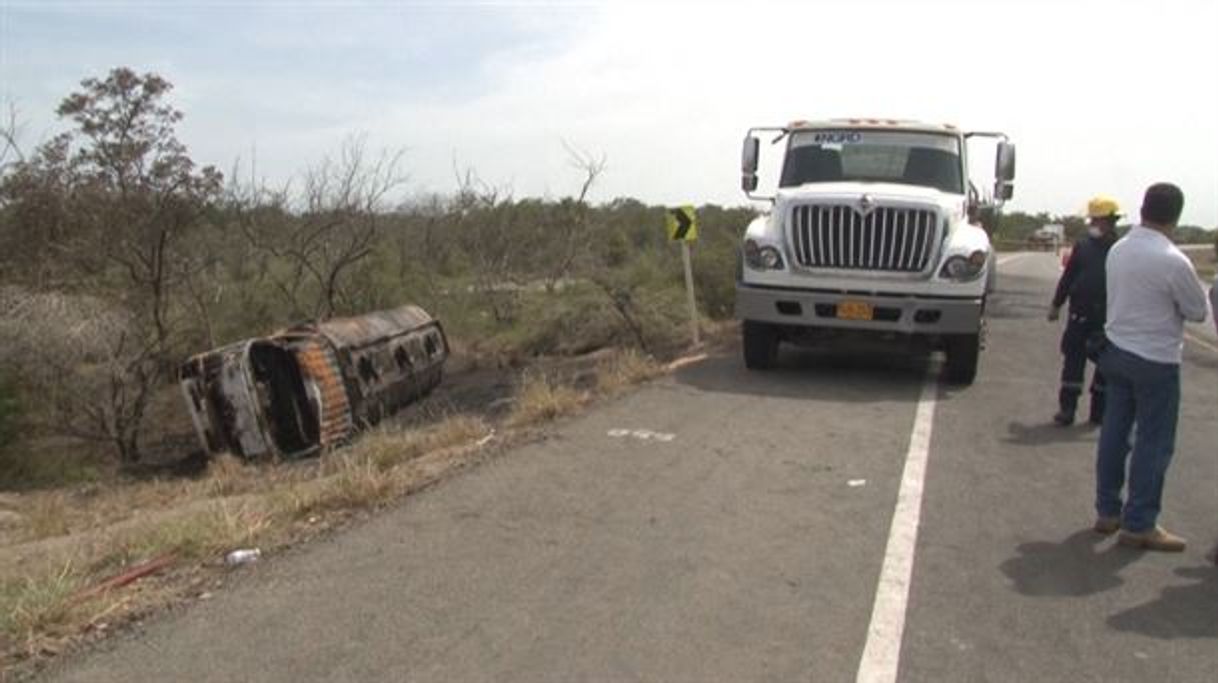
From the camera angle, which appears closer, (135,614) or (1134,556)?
(135,614)

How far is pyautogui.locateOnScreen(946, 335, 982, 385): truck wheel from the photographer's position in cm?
1134

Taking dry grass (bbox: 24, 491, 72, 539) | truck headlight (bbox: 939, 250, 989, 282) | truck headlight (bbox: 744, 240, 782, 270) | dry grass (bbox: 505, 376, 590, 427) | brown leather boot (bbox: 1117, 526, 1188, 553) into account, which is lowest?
dry grass (bbox: 24, 491, 72, 539)

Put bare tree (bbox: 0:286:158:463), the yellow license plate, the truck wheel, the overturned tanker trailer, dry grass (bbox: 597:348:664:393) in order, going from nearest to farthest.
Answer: dry grass (bbox: 597:348:664:393) → the yellow license plate → the truck wheel → the overturned tanker trailer → bare tree (bbox: 0:286:158:463)

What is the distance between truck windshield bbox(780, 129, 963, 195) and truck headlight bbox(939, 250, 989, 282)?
1.36m

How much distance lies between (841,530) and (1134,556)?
1.53m

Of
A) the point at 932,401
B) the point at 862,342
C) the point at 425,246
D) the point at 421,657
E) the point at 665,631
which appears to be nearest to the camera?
the point at 421,657

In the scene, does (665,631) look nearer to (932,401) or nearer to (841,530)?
(841,530)

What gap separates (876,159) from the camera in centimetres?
1251

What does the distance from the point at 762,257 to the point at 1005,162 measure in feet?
10.6

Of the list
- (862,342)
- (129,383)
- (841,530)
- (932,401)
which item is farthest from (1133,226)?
(129,383)

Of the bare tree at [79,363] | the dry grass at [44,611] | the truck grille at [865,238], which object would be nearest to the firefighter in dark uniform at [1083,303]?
the truck grille at [865,238]

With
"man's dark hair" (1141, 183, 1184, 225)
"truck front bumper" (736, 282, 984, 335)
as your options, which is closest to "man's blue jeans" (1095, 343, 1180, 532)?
"man's dark hair" (1141, 183, 1184, 225)

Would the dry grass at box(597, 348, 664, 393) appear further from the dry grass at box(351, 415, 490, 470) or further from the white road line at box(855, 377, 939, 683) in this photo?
the white road line at box(855, 377, 939, 683)

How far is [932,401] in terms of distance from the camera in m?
10.6
